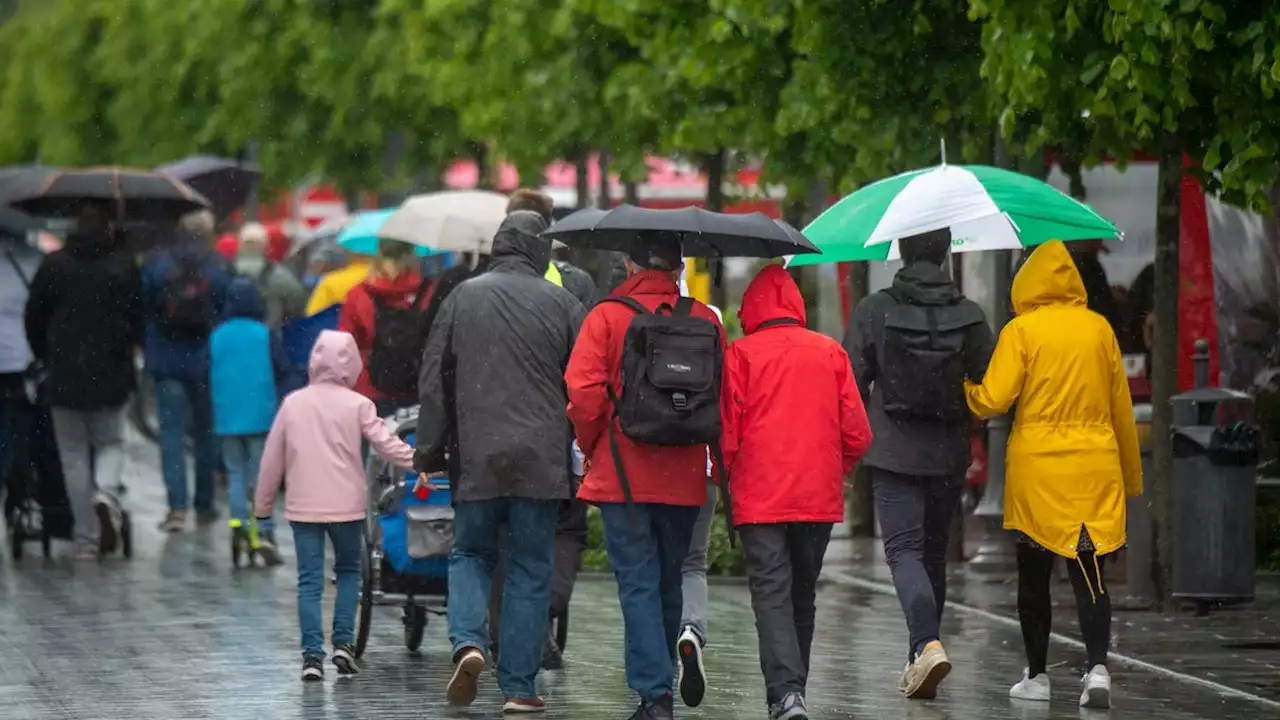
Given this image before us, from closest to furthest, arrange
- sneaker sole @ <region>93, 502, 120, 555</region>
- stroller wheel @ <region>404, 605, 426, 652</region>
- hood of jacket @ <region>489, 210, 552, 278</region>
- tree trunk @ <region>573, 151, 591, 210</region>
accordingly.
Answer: hood of jacket @ <region>489, 210, 552, 278</region> < stroller wheel @ <region>404, 605, 426, 652</region> < sneaker sole @ <region>93, 502, 120, 555</region> < tree trunk @ <region>573, 151, 591, 210</region>

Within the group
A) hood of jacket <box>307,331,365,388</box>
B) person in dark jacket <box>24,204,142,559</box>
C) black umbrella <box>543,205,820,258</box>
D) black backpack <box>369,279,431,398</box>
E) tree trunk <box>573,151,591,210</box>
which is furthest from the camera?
tree trunk <box>573,151,591,210</box>

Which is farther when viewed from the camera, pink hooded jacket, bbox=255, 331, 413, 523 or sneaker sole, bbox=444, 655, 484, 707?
pink hooded jacket, bbox=255, 331, 413, 523

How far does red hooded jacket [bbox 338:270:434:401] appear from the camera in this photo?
13.0 meters

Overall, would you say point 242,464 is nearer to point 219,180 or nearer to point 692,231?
point 692,231

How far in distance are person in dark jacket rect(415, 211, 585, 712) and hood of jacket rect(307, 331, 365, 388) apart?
3.94ft

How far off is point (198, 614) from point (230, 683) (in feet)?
8.61

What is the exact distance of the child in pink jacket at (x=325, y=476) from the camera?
1071cm

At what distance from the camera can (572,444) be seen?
410 inches

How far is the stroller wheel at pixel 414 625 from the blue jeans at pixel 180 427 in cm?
607

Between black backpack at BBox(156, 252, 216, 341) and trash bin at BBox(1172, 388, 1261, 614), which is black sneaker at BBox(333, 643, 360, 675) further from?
black backpack at BBox(156, 252, 216, 341)

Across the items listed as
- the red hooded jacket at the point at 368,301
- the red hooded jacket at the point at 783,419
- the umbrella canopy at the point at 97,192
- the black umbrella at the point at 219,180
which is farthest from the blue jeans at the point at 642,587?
the black umbrella at the point at 219,180

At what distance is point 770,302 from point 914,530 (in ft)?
4.29

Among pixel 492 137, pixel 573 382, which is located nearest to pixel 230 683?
pixel 573 382

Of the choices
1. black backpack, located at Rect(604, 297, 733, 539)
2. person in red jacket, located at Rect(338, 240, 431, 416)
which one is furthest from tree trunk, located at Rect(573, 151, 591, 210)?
black backpack, located at Rect(604, 297, 733, 539)
